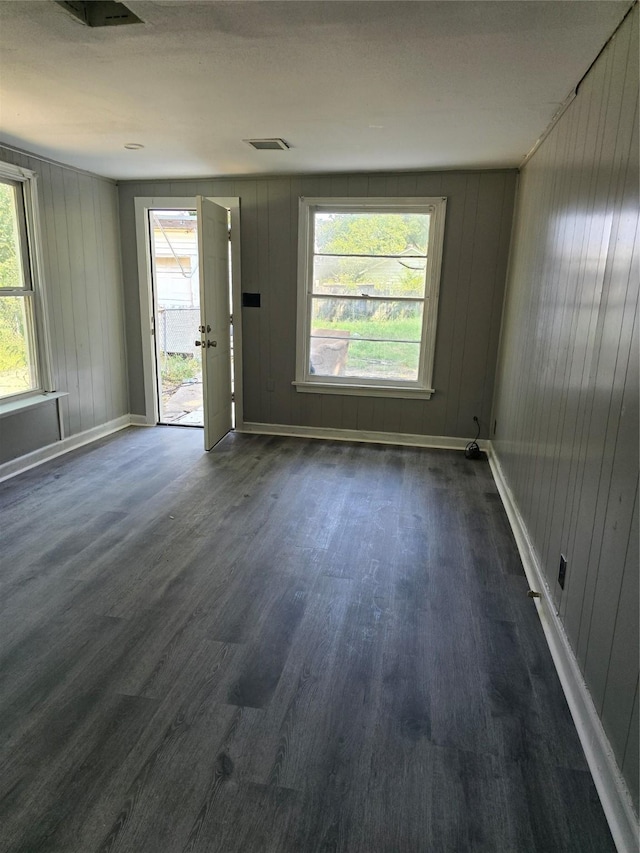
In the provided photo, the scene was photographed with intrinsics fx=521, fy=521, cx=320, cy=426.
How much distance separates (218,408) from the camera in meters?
4.91

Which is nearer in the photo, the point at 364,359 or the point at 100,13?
the point at 100,13

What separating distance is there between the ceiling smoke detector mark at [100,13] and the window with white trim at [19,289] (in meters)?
2.24

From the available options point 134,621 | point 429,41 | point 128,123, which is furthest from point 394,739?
point 128,123

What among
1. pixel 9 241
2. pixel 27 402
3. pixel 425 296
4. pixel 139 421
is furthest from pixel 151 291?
pixel 425 296

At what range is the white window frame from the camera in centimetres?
Result: 458

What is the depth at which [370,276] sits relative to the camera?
4801 millimetres

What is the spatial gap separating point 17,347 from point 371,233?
3129 mm

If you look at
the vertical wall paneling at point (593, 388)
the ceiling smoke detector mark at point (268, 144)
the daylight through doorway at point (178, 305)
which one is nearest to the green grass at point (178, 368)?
the daylight through doorway at point (178, 305)

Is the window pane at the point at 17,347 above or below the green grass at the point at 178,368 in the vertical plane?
above

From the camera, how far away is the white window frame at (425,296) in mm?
4578

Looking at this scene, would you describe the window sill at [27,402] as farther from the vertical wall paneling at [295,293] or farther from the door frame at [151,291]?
the vertical wall paneling at [295,293]

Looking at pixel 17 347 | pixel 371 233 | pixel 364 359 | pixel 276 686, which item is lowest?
pixel 276 686

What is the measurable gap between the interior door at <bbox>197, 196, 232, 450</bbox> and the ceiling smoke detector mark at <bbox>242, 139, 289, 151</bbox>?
2.28 ft

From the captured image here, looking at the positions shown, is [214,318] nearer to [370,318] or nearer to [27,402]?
[370,318]
